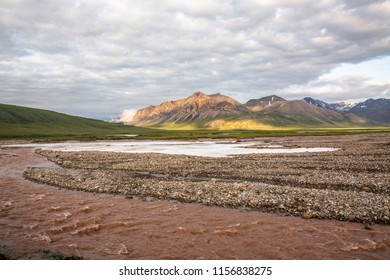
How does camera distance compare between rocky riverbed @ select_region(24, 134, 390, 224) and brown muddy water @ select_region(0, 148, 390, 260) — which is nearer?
brown muddy water @ select_region(0, 148, 390, 260)

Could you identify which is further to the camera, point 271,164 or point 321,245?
point 271,164

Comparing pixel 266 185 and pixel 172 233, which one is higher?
pixel 266 185

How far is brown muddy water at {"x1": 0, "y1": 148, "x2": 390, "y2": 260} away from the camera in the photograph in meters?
14.0

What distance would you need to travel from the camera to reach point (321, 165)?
3822cm

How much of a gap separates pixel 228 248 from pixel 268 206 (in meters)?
6.89

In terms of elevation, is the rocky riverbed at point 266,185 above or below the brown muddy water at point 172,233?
above

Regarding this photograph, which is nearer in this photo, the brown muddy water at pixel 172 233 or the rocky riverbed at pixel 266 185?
the brown muddy water at pixel 172 233

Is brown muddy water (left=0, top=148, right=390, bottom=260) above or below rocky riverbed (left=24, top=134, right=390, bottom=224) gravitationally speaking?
below

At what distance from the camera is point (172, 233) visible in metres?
16.7

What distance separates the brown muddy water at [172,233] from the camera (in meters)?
14.0
